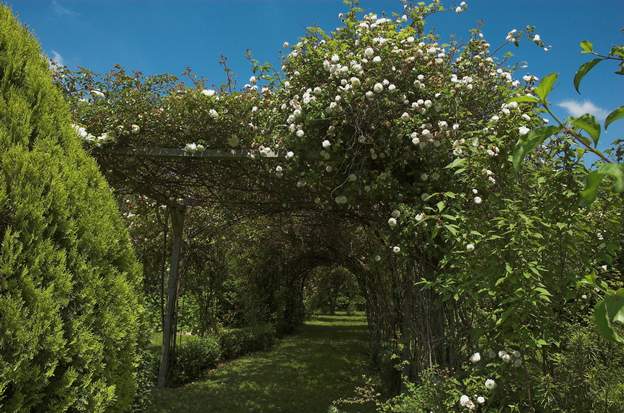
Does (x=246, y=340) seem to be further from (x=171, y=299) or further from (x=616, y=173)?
(x=616, y=173)

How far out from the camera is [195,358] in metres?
7.88

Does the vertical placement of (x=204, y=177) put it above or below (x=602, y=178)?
above

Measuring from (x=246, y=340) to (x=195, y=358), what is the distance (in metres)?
2.66

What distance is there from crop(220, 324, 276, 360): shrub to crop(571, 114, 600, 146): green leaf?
30.9ft

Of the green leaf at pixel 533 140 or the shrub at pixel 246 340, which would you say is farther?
the shrub at pixel 246 340

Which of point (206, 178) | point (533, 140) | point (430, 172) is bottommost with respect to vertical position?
point (533, 140)

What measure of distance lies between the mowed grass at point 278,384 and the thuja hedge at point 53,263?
383 cm

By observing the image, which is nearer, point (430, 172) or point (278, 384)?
point (430, 172)

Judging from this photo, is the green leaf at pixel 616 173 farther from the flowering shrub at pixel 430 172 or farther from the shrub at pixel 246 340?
the shrub at pixel 246 340

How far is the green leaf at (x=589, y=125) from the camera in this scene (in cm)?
82

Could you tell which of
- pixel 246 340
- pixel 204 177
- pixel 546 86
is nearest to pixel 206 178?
pixel 204 177

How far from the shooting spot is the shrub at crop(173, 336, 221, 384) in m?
7.34

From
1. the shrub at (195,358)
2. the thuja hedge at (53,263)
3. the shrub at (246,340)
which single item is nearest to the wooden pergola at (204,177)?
the thuja hedge at (53,263)

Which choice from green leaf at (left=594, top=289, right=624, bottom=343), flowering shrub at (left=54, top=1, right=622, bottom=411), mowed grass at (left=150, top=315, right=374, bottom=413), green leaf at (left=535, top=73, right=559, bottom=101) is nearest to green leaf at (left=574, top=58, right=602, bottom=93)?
green leaf at (left=535, top=73, right=559, bottom=101)
